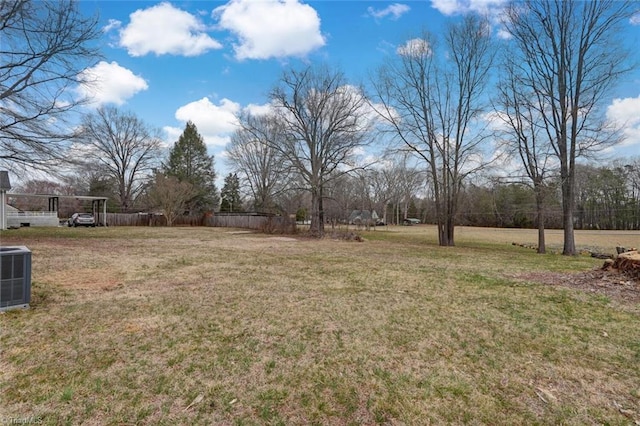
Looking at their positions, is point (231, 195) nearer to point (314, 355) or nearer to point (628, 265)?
point (628, 265)

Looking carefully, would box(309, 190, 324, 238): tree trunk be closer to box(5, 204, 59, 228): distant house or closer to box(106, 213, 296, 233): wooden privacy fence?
box(106, 213, 296, 233): wooden privacy fence

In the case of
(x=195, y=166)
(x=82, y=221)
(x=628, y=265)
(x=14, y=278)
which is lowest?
(x=628, y=265)

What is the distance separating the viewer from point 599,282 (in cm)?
584

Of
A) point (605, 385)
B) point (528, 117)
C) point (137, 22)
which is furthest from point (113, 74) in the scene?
point (528, 117)

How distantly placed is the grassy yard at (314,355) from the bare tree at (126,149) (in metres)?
33.4

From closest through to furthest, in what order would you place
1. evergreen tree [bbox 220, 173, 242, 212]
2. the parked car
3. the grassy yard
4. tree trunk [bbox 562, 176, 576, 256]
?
1. the grassy yard
2. tree trunk [bbox 562, 176, 576, 256]
3. the parked car
4. evergreen tree [bbox 220, 173, 242, 212]

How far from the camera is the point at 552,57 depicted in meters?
12.7

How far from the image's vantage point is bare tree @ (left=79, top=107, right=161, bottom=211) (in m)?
32.4

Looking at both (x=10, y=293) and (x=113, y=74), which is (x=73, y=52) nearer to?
(x=113, y=74)

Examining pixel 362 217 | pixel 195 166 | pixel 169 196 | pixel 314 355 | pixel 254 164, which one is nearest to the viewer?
pixel 314 355

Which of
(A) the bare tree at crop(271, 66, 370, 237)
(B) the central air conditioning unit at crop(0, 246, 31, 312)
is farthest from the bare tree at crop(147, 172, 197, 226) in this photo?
(B) the central air conditioning unit at crop(0, 246, 31, 312)

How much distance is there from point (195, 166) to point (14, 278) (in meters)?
36.7

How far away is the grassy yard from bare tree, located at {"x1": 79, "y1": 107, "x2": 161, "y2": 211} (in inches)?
1314

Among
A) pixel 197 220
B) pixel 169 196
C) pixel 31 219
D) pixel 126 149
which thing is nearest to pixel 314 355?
pixel 31 219
